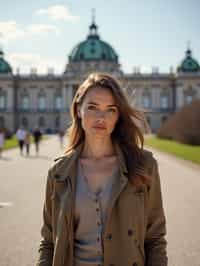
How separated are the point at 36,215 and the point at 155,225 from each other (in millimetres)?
5833

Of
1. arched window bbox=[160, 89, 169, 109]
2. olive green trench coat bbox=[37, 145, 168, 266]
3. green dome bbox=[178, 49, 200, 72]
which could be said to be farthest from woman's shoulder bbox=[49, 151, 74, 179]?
green dome bbox=[178, 49, 200, 72]

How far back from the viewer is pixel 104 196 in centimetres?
267

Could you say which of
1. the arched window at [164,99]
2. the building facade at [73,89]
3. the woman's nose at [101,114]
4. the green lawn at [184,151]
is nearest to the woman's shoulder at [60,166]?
the woman's nose at [101,114]

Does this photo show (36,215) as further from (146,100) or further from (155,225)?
(146,100)

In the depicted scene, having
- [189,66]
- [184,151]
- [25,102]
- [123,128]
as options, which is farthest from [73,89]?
[123,128]

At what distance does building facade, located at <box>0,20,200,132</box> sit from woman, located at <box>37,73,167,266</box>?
85.4 m

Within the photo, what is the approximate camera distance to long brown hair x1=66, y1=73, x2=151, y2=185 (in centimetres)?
275

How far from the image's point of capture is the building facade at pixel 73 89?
8888cm

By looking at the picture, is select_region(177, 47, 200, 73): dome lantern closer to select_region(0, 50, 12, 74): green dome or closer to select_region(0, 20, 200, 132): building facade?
select_region(0, 20, 200, 132): building facade

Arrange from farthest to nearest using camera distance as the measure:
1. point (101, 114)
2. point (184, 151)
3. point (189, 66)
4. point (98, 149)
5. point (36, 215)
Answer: point (189, 66)
point (184, 151)
point (36, 215)
point (98, 149)
point (101, 114)

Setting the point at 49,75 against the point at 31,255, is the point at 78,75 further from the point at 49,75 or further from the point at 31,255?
the point at 31,255

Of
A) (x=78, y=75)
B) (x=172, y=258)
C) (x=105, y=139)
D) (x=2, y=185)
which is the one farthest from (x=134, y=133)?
(x=78, y=75)

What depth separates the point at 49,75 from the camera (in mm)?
93375

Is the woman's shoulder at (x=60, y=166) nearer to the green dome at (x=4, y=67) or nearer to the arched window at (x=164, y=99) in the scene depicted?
the arched window at (x=164, y=99)
